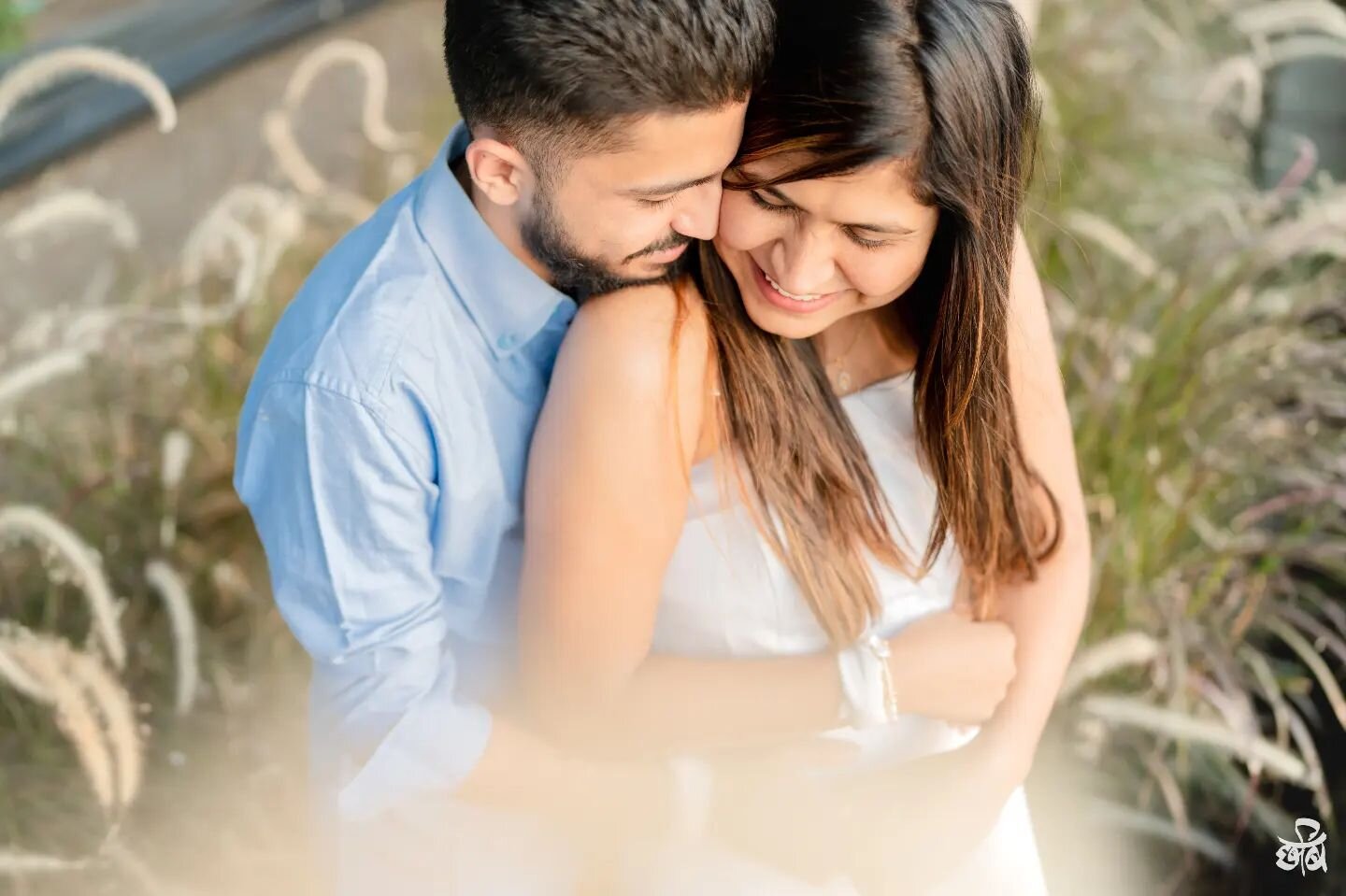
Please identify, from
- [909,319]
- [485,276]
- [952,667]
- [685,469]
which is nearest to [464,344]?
[485,276]

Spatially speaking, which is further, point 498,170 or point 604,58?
point 498,170

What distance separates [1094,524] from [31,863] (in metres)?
2.09

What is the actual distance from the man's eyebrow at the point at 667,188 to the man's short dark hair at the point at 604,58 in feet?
0.21

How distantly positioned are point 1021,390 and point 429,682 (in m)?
0.97

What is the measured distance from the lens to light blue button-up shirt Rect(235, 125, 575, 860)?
1.42 meters

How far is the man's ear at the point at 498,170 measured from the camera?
1.45 m

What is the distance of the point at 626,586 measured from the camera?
1518mm

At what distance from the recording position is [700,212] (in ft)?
4.76

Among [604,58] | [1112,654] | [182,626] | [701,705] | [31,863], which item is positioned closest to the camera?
[604,58]

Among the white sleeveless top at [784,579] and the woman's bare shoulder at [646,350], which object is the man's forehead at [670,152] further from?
the white sleeveless top at [784,579]

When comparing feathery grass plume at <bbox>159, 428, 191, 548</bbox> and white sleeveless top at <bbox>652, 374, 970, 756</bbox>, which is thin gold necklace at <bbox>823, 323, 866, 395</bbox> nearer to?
white sleeveless top at <bbox>652, 374, 970, 756</bbox>

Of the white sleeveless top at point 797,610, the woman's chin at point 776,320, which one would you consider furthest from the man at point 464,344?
the white sleeveless top at point 797,610

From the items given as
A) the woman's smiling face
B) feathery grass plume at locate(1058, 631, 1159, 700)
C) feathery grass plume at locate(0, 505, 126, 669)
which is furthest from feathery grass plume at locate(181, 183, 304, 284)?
feathery grass plume at locate(1058, 631, 1159, 700)

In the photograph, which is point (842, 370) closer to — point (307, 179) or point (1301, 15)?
point (307, 179)
